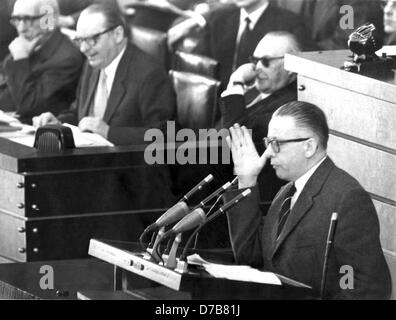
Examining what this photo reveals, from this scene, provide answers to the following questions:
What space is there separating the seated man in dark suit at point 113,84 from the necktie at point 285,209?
120cm

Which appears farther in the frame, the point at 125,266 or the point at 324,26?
the point at 324,26

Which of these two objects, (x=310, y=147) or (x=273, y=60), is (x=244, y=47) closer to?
(x=273, y=60)

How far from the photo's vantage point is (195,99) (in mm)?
7648

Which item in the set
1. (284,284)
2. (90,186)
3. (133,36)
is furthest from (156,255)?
(133,36)

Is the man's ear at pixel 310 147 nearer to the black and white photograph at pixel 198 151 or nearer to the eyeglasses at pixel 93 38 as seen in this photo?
the black and white photograph at pixel 198 151

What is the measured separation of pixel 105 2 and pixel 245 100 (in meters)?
0.81

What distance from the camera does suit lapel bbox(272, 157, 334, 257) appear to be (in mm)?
6426

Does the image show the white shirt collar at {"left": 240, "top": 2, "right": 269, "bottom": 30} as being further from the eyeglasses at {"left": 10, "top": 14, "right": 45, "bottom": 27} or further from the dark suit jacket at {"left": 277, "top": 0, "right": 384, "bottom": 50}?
the eyeglasses at {"left": 10, "top": 14, "right": 45, "bottom": 27}

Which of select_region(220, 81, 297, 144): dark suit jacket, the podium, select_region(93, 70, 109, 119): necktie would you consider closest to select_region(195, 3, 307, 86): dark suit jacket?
select_region(220, 81, 297, 144): dark suit jacket

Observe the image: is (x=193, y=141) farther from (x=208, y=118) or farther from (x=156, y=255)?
(x=156, y=255)

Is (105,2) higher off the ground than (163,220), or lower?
higher

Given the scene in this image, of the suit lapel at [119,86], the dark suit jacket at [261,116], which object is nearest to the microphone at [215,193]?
the dark suit jacket at [261,116]

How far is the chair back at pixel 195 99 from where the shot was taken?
24.9 feet
